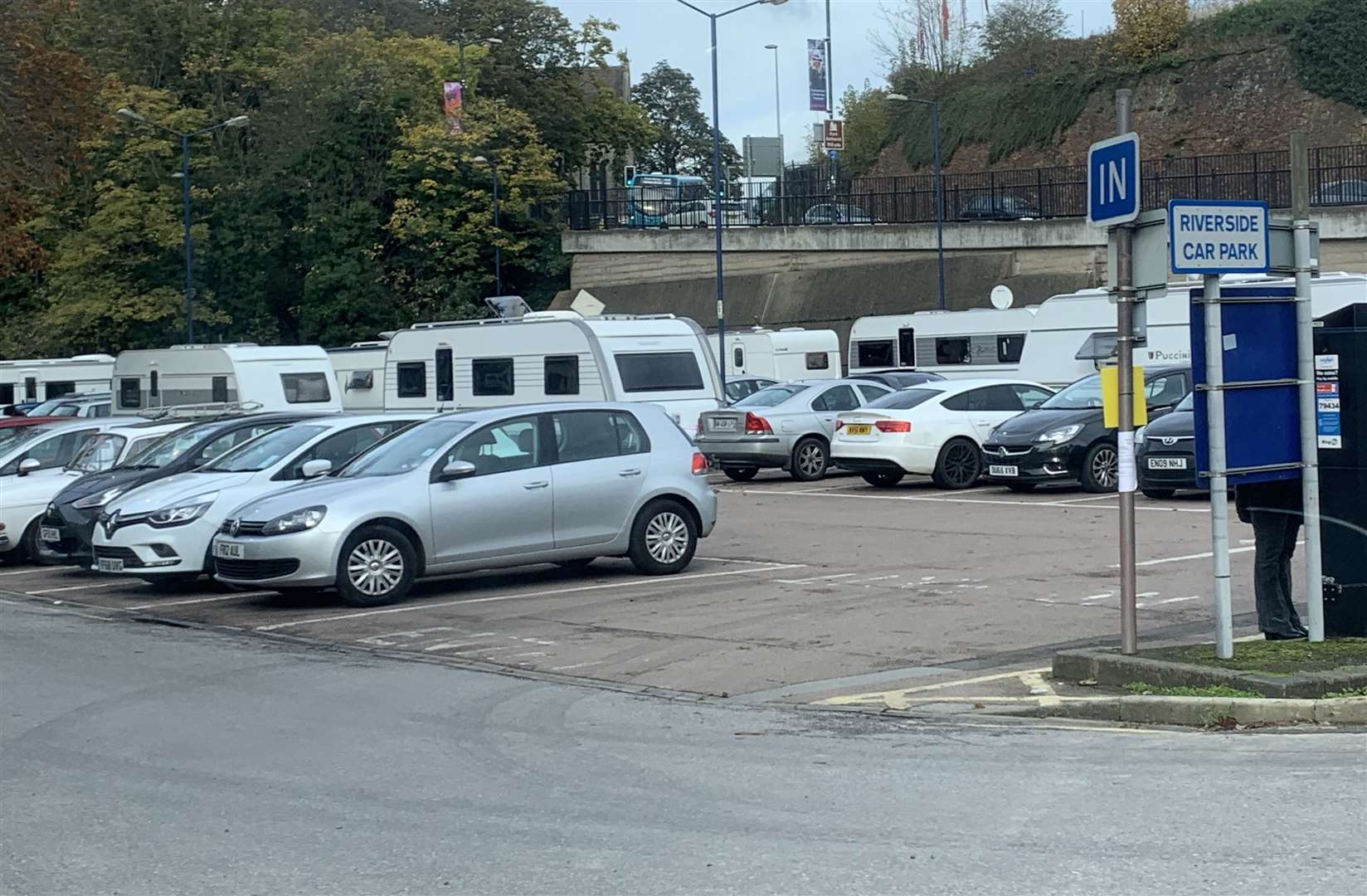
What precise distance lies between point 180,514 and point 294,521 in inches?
82.0

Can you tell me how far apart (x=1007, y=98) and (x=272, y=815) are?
6096 cm

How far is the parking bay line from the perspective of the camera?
14.2 metres

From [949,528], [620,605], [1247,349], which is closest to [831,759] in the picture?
[1247,349]

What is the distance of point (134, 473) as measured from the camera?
18.8 metres

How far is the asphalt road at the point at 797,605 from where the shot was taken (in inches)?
449

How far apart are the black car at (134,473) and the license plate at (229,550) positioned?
307 cm

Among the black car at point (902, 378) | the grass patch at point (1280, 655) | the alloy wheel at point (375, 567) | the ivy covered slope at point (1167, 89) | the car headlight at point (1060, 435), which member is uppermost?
the ivy covered slope at point (1167, 89)

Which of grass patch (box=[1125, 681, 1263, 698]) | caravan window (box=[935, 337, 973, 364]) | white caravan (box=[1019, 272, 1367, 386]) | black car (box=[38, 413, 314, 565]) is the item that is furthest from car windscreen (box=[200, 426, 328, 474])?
caravan window (box=[935, 337, 973, 364])

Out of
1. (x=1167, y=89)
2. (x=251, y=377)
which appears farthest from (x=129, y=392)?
(x=1167, y=89)

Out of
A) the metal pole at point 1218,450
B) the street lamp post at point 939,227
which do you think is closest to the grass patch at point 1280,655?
the metal pole at point 1218,450

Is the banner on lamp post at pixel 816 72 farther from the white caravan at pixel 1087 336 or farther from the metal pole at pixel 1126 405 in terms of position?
the metal pole at pixel 1126 405

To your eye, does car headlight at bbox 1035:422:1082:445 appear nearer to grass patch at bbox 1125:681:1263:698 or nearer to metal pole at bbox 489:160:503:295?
grass patch at bbox 1125:681:1263:698

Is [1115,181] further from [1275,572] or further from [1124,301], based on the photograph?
[1275,572]

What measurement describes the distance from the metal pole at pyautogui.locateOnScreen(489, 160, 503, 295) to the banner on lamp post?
22773mm
